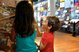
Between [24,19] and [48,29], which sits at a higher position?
[24,19]

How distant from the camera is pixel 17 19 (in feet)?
6.13

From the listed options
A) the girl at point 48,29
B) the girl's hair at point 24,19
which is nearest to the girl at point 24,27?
the girl's hair at point 24,19

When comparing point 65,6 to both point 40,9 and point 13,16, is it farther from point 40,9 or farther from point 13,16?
point 13,16

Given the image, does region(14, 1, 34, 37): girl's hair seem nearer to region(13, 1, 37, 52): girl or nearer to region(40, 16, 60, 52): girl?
region(13, 1, 37, 52): girl

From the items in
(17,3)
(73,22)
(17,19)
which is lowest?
(73,22)

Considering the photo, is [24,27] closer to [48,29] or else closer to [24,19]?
[24,19]

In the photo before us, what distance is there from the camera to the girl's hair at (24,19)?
1860mm

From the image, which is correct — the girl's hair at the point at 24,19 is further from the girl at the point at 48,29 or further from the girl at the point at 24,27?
the girl at the point at 48,29

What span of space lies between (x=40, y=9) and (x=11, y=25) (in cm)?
992

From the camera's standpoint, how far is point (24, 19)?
1.88 meters

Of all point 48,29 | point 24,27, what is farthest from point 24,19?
point 48,29

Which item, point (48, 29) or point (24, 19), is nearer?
point (24, 19)

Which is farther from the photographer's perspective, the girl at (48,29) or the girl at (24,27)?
the girl at (48,29)

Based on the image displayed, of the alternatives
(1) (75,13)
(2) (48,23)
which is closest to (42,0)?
(1) (75,13)
